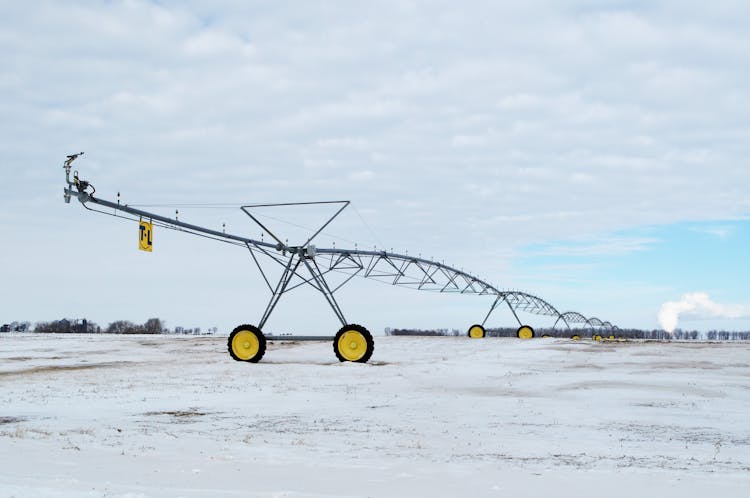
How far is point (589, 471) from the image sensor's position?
28.2 feet

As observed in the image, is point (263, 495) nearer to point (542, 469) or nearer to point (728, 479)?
point (542, 469)

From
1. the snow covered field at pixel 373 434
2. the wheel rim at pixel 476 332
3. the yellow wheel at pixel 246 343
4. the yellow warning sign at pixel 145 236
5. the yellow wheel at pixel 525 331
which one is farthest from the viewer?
the yellow wheel at pixel 525 331

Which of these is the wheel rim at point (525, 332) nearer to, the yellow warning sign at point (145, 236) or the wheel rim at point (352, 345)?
the wheel rim at point (352, 345)

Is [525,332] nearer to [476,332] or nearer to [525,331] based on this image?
[525,331]

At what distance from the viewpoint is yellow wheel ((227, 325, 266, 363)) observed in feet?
87.5

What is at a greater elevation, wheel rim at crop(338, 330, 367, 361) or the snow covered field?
wheel rim at crop(338, 330, 367, 361)

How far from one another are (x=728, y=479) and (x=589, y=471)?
5.33ft

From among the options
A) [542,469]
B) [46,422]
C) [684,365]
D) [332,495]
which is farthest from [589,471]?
[684,365]

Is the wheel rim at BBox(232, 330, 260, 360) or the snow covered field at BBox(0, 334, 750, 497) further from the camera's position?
the wheel rim at BBox(232, 330, 260, 360)

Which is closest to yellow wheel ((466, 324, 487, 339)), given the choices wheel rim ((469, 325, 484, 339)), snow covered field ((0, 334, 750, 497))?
wheel rim ((469, 325, 484, 339))

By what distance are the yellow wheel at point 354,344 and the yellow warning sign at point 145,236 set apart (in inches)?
314

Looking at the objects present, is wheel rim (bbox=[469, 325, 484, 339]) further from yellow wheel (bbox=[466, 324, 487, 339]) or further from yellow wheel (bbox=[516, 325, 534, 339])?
yellow wheel (bbox=[516, 325, 534, 339])

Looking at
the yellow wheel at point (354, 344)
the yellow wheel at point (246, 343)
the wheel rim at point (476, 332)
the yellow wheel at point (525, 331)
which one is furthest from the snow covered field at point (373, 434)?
the yellow wheel at point (525, 331)

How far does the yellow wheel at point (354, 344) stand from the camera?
2609 cm
